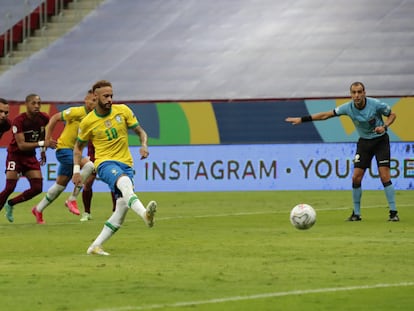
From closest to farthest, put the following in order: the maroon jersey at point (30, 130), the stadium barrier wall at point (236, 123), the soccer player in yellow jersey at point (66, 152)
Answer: the soccer player in yellow jersey at point (66, 152)
the maroon jersey at point (30, 130)
the stadium barrier wall at point (236, 123)

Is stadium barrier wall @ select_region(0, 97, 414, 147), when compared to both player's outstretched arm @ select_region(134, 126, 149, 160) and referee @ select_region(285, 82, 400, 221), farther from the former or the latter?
player's outstretched arm @ select_region(134, 126, 149, 160)

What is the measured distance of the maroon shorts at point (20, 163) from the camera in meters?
20.6

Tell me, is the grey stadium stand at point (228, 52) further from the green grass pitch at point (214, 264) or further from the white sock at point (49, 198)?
the white sock at point (49, 198)

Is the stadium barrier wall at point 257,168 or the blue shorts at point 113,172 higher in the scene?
the stadium barrier wall at point 257,168

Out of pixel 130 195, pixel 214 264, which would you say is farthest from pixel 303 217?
pixel 214 264

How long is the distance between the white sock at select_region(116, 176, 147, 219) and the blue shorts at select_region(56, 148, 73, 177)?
7.17 m

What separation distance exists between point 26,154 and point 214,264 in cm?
851

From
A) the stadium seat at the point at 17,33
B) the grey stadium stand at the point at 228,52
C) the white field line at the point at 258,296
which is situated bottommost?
the white field line at the point at 258,296

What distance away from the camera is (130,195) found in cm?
1370

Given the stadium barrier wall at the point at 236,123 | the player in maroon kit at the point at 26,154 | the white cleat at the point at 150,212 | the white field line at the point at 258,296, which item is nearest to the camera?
the white field line at the point at 258,296

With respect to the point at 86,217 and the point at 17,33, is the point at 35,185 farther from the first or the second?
the point at 17,33

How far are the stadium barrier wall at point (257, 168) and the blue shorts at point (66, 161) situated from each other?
31.4 feet

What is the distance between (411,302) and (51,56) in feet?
105

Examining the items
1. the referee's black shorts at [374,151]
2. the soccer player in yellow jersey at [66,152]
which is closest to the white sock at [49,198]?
the soccer player in yellow jersey at [66,152]
